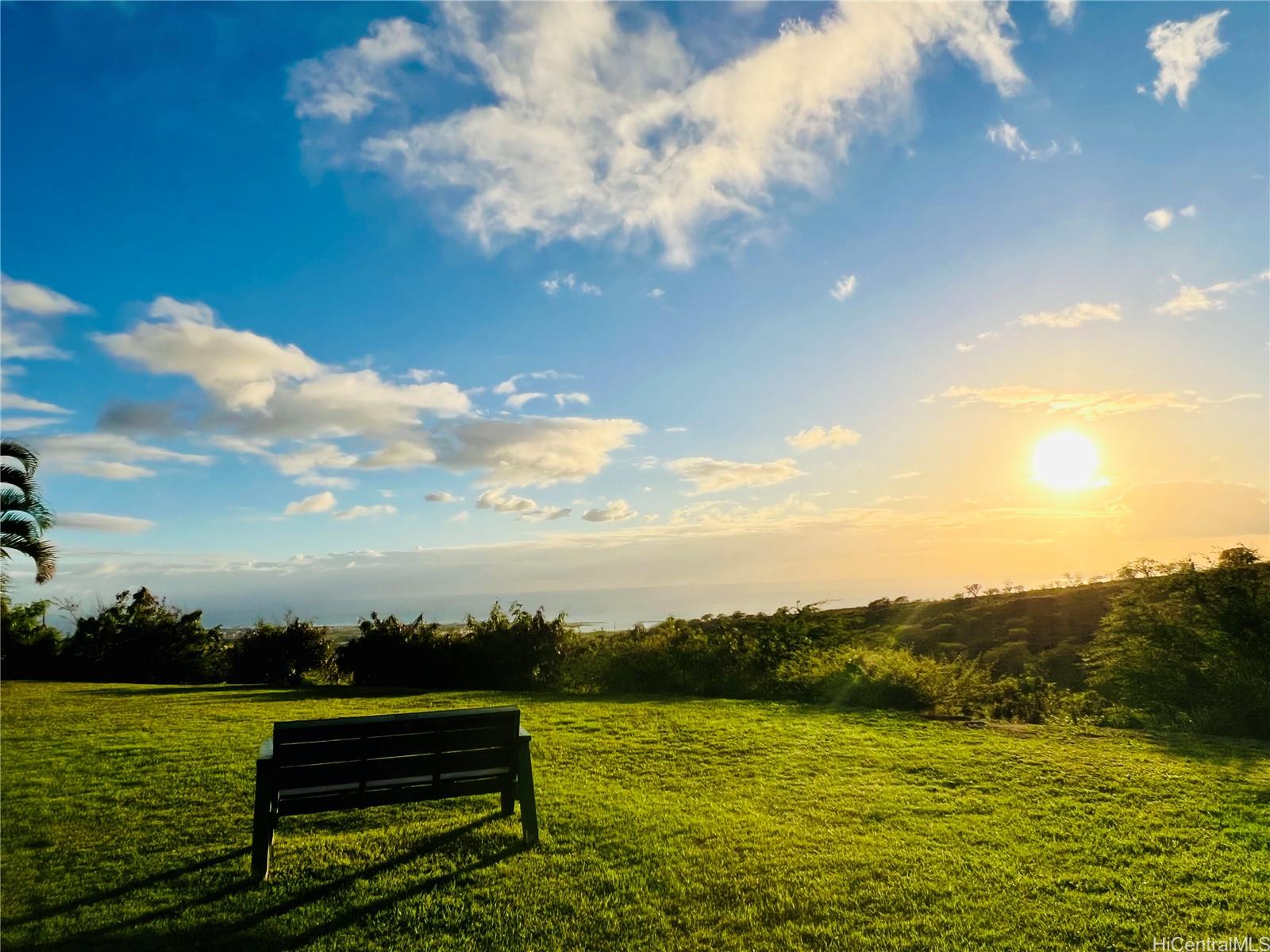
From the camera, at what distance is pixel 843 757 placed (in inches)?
346

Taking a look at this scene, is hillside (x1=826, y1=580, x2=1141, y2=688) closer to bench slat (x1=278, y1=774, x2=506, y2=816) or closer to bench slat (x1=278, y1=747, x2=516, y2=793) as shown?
bench slat (x1=278, y1=747, x2=516, y2=793)

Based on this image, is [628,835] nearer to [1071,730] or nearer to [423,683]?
[1071,730]

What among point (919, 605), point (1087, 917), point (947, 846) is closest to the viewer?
point (1087, 917)

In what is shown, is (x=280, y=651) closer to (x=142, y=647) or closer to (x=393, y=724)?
(x=142, y=647)

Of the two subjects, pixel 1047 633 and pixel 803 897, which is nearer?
pixel 803 897

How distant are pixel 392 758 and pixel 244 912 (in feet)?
4.28

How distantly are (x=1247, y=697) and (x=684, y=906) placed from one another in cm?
1093

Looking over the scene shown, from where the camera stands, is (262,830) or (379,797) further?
(379,797)

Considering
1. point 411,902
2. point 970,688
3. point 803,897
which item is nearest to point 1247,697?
point 970,688

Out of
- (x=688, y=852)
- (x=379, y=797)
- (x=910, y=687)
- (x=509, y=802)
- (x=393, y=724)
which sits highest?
(x=393, y=724)

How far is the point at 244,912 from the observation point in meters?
4.52

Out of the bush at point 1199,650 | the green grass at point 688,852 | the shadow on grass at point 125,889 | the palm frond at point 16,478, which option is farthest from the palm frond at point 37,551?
the bush at point 1199,650

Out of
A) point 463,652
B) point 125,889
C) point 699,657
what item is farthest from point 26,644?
point 125,889

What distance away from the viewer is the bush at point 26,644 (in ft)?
69.1
